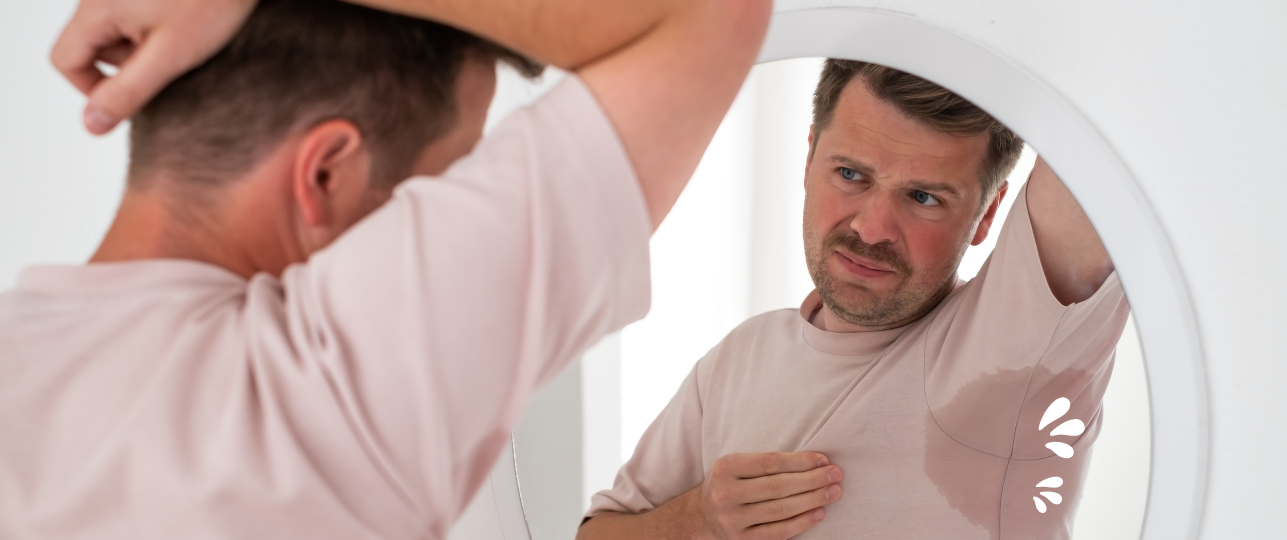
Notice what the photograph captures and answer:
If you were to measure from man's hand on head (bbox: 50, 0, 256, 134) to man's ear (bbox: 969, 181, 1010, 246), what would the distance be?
802 millimetres

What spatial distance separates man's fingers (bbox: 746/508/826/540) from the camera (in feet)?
3.34

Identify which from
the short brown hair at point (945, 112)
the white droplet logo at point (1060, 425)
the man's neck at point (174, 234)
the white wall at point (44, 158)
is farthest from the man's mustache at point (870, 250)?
the white wall at point (44, 158)

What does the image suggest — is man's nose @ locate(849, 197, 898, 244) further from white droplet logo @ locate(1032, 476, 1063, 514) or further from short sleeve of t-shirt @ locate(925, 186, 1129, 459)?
white droplet logo @ locate(1032, 476, 1063, 514)

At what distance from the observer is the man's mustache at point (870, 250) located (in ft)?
3.29

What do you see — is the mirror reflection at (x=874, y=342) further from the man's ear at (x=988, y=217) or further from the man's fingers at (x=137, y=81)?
the man's fingers at (x=137, y=81)

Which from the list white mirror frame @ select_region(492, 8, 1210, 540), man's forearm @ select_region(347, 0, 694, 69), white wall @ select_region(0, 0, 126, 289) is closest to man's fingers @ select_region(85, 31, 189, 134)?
man's forearm @ select_region(347, 0, 694, 69)

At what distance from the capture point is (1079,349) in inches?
36.1

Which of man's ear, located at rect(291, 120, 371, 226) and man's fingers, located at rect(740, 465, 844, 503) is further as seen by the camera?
man's fingers, located at rect(740, 465, 844, 503)

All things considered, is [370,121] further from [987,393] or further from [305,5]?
[987,393]

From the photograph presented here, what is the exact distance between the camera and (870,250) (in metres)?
1.01

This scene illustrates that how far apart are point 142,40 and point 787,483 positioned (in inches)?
32.3

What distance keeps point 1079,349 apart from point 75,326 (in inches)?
36.1

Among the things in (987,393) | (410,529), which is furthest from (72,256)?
(987,393)

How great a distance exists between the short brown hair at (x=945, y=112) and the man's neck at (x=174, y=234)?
736 millimetres
